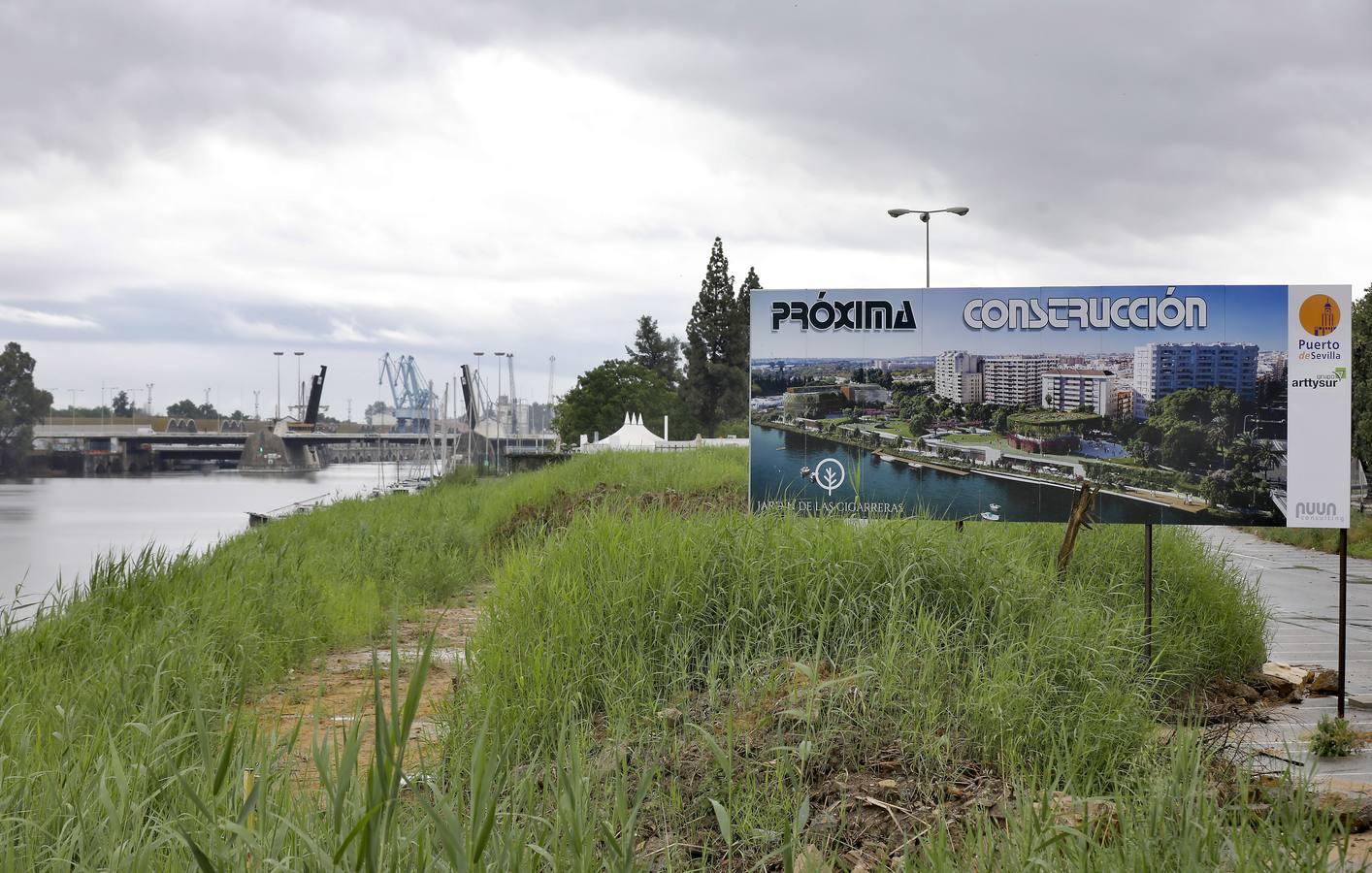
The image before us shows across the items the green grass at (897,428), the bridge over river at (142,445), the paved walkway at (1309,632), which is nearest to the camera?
the paved walkway at (1309,632)

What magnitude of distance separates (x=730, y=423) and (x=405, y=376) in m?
124

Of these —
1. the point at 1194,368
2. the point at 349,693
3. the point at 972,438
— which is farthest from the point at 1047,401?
the point at 349,693

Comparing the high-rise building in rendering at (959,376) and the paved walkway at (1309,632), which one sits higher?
the high-rise building in rendering at (959,376)

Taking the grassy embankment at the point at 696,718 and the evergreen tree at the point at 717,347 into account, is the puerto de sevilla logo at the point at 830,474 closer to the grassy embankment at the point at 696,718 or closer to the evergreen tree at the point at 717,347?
the grassy embankment at the point at 696,718

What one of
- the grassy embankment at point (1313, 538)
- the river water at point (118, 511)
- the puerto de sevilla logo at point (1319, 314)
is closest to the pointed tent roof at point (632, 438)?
the river water at point (118, 511)

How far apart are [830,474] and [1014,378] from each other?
173 cm

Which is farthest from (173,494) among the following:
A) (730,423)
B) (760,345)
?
(760,345)

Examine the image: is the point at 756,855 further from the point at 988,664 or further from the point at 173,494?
the point at 173,494

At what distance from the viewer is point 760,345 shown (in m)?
8.89

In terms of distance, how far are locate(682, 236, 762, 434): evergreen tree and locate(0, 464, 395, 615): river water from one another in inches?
780

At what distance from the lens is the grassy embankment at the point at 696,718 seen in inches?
123

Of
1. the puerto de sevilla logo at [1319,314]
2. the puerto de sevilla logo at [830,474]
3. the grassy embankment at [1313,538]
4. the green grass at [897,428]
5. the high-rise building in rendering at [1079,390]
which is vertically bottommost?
the grassy embankment at [1313,538]

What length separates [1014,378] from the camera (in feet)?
27.9

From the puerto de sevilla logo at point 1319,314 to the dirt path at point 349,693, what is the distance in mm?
6405
